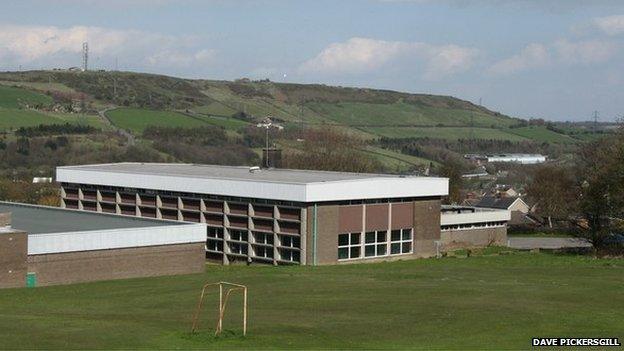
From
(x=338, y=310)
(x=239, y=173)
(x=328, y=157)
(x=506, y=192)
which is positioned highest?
(x=328, y=157)

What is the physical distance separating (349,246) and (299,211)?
4.36m

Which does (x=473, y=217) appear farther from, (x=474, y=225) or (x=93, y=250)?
(x=93, y=250)

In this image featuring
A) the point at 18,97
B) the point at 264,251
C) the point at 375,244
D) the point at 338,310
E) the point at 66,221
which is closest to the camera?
the point at 338,310

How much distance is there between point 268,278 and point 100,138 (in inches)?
4517

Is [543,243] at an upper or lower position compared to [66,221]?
lower

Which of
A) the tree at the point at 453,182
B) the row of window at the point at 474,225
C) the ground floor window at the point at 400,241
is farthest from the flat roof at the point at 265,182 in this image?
the tree at the point at 453,182

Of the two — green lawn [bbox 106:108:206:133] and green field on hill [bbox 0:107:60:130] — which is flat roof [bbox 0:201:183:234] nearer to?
green field on hill [bbox 0:107:60:130]

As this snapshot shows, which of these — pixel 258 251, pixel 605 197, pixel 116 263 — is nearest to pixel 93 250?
pixel 116 263

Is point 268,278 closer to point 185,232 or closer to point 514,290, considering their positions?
point 185,232

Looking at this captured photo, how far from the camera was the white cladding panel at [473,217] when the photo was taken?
290 ft

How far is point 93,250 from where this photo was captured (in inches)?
2217

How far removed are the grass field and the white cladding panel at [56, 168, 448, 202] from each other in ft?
41.8

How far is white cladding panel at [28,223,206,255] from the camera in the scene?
54.6 m

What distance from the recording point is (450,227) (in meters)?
89.0
